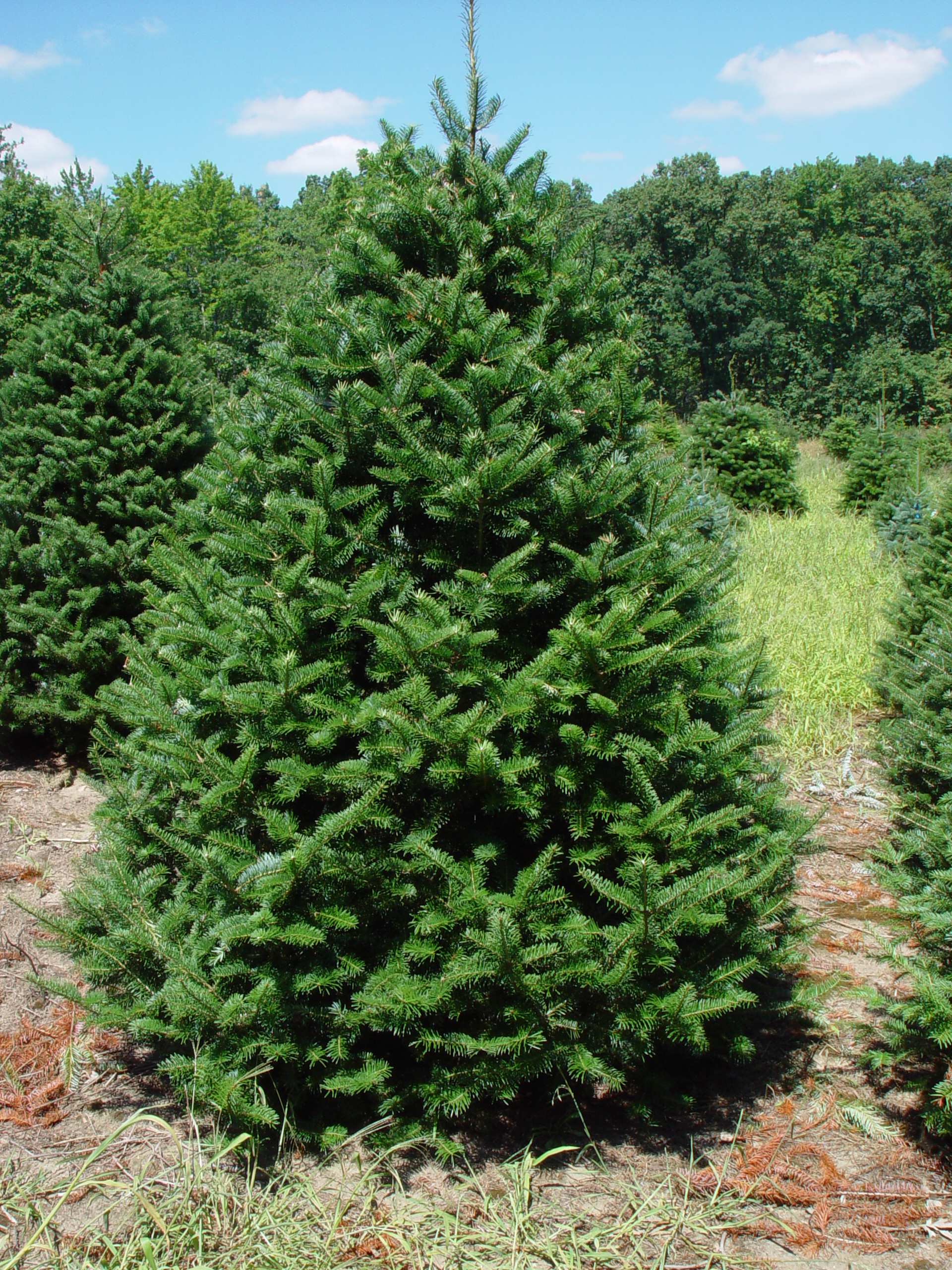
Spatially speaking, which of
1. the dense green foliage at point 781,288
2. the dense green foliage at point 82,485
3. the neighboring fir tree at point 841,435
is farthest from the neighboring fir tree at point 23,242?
the dense green foliage at point 781,288

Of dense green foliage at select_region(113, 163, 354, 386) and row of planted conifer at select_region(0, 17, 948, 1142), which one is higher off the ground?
dense green foliage at select_region(113, 163, 354, 386)

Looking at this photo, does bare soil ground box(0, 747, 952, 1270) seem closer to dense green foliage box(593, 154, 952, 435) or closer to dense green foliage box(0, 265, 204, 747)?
dense green foliage box(0, 265, 204, 747)

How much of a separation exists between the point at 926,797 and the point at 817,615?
4316mm

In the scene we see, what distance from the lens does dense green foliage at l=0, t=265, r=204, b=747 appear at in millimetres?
5699

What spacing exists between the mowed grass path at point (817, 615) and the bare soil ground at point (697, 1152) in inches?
59.1

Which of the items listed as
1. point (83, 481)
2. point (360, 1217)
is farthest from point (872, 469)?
point (360, 1217)

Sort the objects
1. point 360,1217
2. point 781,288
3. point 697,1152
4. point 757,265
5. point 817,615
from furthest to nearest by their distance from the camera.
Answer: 1. point 781,288
2. point 757,265
3. point 817,615
4. point 697,1152
5. point 360,1217

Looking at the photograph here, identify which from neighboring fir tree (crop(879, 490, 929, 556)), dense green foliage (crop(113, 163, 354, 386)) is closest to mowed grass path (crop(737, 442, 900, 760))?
neighboring fir tree (crop(879, 490, 929, 556))

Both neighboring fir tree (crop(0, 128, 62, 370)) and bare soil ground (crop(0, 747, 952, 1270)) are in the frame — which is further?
neighboring fir tree (crop(0, 128, 62, 370))

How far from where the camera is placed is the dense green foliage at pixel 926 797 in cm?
275

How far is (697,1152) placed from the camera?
285 cm

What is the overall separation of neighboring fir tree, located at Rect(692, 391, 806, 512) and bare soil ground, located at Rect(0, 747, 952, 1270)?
1082 cm

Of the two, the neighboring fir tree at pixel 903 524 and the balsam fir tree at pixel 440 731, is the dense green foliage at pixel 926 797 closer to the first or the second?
the balsam fir tree at pixel 440 731

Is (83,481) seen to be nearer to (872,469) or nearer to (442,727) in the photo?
(442,727)
